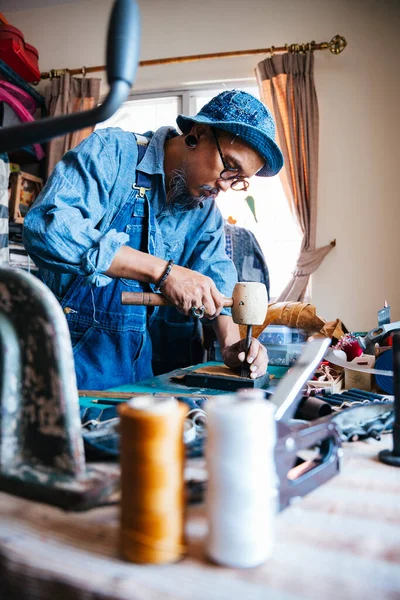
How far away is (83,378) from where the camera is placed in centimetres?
175

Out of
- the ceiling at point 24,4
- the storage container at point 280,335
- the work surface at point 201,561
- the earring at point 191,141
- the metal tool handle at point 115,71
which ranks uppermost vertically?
the ceiling at point 24,4

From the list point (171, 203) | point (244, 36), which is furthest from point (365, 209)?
point (171, 203)

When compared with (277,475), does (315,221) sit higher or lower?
higher

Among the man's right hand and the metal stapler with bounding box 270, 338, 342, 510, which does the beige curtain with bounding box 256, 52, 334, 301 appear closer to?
the man's right hand

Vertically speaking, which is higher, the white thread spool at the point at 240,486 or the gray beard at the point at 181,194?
the gray beard at the point at 181,194

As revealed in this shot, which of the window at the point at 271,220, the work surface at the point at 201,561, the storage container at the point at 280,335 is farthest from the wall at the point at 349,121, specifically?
the work surface at the point at 201,561

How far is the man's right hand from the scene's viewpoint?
63.2 inches

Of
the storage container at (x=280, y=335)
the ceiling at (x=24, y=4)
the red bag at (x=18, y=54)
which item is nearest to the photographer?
the storage container at (x=280, y=335)

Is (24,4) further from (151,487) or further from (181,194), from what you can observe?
(151,487)

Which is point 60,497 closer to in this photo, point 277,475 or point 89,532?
point 89,532

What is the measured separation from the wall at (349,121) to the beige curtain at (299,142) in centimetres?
13

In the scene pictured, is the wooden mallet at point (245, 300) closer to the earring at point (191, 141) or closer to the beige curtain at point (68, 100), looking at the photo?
the earring at point (191, 141)

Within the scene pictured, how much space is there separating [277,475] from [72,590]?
0.83ft

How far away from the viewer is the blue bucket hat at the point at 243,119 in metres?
1.67
